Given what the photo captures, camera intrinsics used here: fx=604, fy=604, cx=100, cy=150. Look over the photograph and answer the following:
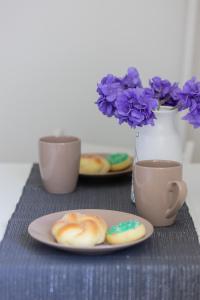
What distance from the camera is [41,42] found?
7.82ft

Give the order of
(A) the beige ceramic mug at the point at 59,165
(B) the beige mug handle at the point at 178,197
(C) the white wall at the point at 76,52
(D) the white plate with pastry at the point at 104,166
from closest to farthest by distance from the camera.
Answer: (B) the beige mug handle at the point at 178,197, (A) the beige ceramic mug at the point at 59,165, (D) the white plate with pastry at the point at 104,166, (C) the white wall at the point at 76,52

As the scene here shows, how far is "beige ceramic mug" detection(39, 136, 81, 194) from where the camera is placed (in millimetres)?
1238

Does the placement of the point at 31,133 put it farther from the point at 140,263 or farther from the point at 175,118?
the point at 140,263

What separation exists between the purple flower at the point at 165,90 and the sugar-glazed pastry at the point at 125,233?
1.13 feet

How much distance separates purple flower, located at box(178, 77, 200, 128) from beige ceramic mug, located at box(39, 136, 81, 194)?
27cm

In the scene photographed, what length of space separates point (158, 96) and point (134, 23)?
124 cm

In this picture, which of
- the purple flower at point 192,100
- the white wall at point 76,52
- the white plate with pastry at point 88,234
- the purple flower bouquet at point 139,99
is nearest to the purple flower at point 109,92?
the purple flower bouquet at point 139,99

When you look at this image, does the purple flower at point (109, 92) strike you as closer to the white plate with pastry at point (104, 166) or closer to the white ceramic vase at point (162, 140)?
Answer: the white ceramic vase at point (162, 140)

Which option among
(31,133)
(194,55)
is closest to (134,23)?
(194,55)

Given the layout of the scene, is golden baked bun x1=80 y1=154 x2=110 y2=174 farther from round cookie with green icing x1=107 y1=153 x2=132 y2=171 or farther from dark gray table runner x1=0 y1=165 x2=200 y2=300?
dark gray table runner x1=0 y1=165 x2=200 y2=300

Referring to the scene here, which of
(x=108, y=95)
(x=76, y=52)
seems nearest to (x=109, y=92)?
(x=108, y=95)

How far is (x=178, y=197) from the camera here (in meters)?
1.00

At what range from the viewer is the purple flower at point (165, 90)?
1166 millimetres

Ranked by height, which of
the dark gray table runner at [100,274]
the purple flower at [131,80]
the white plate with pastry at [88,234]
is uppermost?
the purple flower at [131,80]
